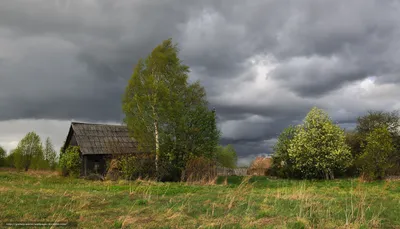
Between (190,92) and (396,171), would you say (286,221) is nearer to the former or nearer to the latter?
(190,92)

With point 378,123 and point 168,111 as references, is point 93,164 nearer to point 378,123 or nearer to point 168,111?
point 168,111

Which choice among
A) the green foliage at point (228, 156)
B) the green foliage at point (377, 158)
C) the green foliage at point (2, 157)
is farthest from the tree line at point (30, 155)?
the green foliage at point (377, 158)

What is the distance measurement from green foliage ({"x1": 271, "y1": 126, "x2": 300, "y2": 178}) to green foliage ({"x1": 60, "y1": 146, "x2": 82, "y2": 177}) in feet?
74.1

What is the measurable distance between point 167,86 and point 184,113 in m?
3.40

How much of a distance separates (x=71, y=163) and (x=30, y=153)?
18.9 metres

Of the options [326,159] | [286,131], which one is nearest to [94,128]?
[286,131]

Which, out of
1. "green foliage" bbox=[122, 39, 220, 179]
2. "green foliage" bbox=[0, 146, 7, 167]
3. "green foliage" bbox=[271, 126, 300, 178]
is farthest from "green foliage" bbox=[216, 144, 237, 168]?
"green foliage" bbox=[0, 146, 7, 167]

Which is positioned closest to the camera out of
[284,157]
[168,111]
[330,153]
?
[330,153]

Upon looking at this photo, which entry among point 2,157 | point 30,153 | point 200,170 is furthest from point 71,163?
point 2,157

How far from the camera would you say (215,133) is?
105 ft

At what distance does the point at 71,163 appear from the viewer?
33.2 meters

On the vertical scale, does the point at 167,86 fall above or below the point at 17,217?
above

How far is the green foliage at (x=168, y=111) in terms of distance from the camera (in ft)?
101

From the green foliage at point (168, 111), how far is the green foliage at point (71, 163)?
6.72 meters
